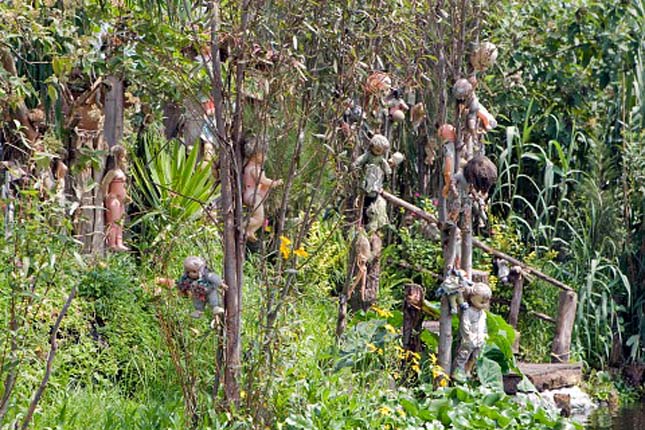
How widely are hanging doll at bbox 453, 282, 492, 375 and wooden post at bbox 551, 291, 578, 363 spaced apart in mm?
2474

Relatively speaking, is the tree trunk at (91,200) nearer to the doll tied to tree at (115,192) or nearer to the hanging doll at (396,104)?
the doll tied to tree at (115,192)

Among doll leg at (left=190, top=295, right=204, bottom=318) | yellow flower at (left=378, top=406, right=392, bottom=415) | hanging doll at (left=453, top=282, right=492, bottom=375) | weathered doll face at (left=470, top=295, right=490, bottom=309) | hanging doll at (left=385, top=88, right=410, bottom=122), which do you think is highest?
hanging doll at (left=385, top=88, right=410, bottom=122)

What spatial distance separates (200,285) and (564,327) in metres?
5.03

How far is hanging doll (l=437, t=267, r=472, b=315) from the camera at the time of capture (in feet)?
26.5

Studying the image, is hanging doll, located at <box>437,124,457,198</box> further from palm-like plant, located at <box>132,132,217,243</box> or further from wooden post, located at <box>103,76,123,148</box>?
wooden post, located at <box>103,76,123,148</box>

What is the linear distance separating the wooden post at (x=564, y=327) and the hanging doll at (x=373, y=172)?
2725mm

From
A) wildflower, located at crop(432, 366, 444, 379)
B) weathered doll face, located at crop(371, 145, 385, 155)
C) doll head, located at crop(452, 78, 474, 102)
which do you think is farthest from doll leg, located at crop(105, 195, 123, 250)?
doll head, located at crop(452, 78, 474, 102)

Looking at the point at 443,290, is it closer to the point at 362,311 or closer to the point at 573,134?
the point at 362,311

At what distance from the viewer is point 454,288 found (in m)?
8.06

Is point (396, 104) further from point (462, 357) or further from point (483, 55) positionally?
point (462, 357)

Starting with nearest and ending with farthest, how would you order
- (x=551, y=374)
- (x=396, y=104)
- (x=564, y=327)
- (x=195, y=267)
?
1. (x=195, y=267)
2. (x=396, y=104)
3. (x=551, y=374)
4. (x=564, y=327)

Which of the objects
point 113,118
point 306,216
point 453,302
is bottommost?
point 453,302

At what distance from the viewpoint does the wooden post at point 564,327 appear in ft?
34.5

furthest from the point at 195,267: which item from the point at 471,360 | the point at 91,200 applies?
the point at 91,200
